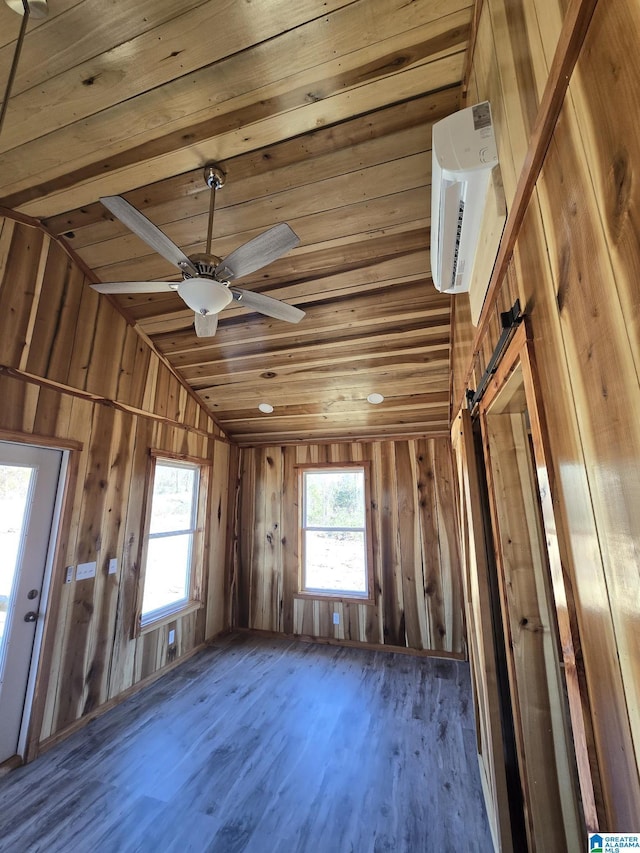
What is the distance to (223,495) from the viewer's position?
4.87m

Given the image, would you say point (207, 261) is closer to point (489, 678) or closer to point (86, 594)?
point (489, 678)

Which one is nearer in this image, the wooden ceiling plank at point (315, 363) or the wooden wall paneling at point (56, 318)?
the wooden wall paneling at point (56, 318)

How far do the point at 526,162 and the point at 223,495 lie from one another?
4.66m

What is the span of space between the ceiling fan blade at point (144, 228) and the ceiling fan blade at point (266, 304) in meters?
0.30

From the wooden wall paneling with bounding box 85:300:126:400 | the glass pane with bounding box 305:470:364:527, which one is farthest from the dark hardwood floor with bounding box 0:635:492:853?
the wooden wall paneling with bounding box 85:300:126:400

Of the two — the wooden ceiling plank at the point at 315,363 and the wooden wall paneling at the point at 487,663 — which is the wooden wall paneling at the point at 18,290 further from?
the wooden wall paneling at the point at 487,663

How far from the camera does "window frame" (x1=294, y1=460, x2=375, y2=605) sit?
4.35 m

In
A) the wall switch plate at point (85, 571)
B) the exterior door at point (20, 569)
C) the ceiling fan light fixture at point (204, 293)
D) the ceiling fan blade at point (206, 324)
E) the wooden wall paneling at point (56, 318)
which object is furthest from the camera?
the wall switch plate at point (85, 571)

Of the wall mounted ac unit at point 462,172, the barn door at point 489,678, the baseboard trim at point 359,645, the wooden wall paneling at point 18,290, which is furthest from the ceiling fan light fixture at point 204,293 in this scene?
the baseboard trim at point 359,645

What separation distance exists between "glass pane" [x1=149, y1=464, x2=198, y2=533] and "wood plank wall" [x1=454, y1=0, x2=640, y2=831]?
148 inches

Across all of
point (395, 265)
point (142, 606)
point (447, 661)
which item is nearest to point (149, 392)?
point (142, 606)

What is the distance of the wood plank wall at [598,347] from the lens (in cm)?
51

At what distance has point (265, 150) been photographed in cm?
203

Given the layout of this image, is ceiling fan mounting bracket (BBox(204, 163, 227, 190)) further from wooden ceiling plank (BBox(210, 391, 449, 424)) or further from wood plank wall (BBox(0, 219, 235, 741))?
wooden ceiling plank (BBox(210, 391, 449, 424))
